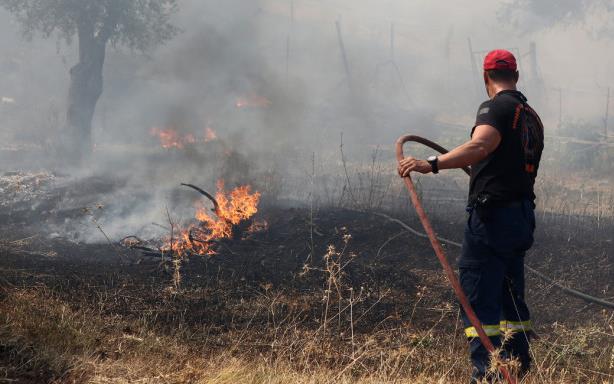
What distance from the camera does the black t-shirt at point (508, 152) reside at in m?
3.56

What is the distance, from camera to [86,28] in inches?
703

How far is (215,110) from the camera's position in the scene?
2041 centimetres

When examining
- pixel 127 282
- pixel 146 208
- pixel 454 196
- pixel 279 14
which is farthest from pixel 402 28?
pixel 127 282

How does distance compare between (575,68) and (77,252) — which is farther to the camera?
(575,68)

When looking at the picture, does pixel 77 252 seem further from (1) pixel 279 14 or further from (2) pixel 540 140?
(1) pixel 279 14

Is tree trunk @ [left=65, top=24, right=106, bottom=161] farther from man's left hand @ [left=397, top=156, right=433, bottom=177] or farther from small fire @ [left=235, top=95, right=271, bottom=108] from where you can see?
man's left hand @ [left=397, top=156, right=433, bottom=177]

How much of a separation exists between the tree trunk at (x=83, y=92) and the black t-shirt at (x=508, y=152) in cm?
1730

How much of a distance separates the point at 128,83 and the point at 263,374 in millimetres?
26051

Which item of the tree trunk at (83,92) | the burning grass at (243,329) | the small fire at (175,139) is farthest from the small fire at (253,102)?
the burning grass at (243,329)

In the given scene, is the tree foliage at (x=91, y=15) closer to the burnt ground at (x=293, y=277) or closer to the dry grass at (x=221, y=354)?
the burnt ground at (x=293, y=277)

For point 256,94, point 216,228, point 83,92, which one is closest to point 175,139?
point 83,92

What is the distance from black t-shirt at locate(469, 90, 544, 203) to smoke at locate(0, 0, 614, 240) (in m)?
8.01

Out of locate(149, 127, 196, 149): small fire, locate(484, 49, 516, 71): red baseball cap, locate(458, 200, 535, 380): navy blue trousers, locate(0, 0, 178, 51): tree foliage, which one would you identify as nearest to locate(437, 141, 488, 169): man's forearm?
locate(458, 200, 535, 380): navy blue trousers

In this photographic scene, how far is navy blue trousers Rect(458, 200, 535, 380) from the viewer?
3.59 metres
